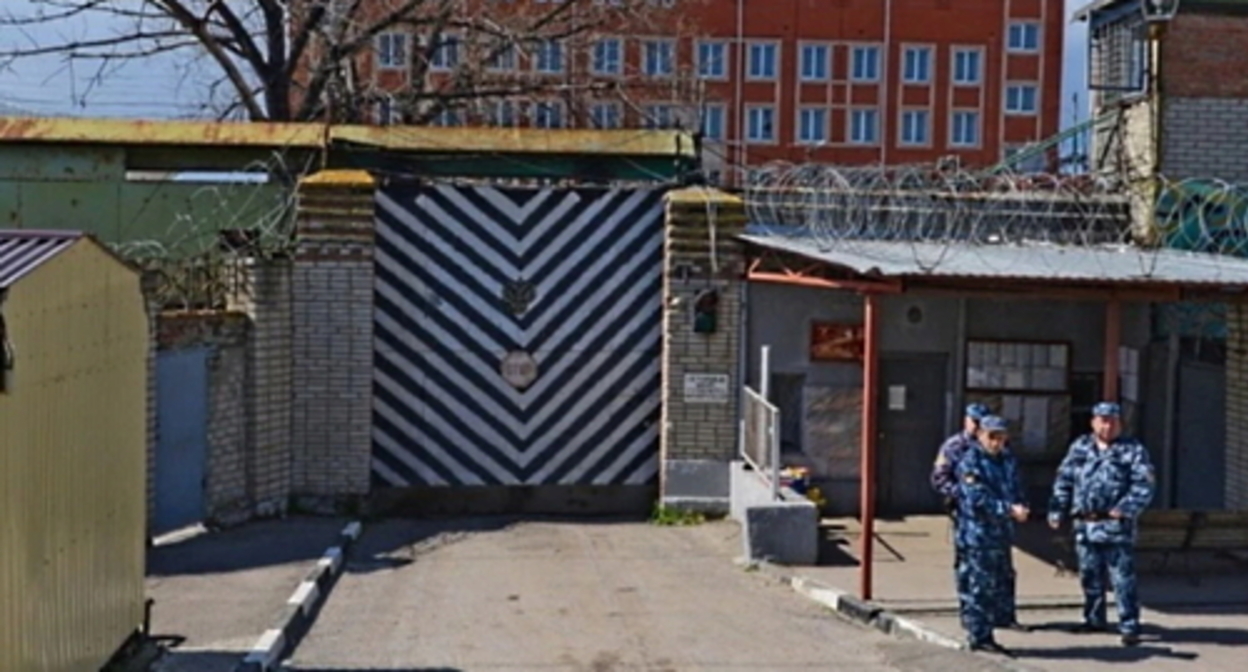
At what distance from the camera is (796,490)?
15859 millimetres

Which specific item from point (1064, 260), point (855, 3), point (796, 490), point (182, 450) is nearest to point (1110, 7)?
point (1064, 260)

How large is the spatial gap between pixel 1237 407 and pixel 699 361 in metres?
5.45

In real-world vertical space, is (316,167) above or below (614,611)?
above

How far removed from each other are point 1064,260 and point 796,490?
3.67 m

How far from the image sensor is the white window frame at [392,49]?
28531 mm

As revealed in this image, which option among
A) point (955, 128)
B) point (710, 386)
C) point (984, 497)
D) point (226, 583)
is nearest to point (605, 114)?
point (710, 386)

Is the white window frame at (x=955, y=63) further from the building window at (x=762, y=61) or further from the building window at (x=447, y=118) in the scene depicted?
the building window at (x=447, y=118)

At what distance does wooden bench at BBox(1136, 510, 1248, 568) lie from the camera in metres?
13.6

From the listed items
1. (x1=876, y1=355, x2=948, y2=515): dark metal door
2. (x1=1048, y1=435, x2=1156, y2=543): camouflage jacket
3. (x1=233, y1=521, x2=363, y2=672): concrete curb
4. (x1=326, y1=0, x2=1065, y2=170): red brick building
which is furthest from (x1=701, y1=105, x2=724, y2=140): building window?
(x1=1048, y1=435, x2=1156, y2=543): camouflage jacket

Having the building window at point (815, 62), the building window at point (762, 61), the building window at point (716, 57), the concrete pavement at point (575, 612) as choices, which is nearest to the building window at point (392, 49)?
the concrete pavement at point (575, 612)

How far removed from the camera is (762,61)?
65500 mm

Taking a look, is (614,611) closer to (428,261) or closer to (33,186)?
(428,261)

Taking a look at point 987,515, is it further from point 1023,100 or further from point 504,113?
point 1023,100

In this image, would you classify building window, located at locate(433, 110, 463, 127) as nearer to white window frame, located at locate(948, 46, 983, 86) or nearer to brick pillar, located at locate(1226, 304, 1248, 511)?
brick pillar, located at locate(1226, 304, 1248, 511)
